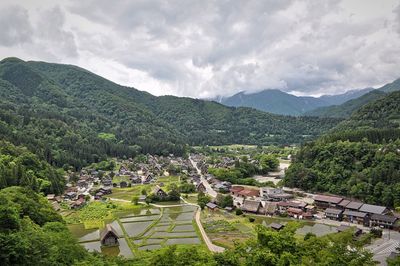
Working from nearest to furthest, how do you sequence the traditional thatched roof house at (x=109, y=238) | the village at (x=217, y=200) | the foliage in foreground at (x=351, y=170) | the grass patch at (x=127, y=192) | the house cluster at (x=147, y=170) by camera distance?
the traditional thatched roof house at (x=109, y=238) < the village at (x=217, y=200) < the foliage in foreground at (x=351, y=170) < the grass patch at (x=127, y=192) < the house cluster at (x=147, y=170)

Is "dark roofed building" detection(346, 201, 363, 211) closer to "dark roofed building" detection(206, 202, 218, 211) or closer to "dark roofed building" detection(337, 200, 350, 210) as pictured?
"dark roofed building" detection(337, 200, 350, 210)

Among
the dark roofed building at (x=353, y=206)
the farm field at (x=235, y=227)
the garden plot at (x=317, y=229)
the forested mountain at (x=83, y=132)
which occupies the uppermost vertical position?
the forested mountain at (x=83, y=132)

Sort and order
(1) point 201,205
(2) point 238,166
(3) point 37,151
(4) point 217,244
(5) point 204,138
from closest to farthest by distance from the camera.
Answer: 1. (4) point 217,244
2. (1) point 201,205
3. (3) point 37,151
4. (2) point 238,166
5. (5) point 204,138

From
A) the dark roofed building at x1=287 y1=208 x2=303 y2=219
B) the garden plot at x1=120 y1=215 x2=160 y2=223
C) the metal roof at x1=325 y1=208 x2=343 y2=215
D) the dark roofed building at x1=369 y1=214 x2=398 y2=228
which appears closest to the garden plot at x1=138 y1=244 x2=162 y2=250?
the garden plot at x1=120 y1=215 x2=160 y2=223

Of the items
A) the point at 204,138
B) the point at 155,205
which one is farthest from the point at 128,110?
the point at 155,205

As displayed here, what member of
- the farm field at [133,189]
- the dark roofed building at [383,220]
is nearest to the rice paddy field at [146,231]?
the farm field at [133,189]

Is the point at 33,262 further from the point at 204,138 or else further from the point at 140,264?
the point at 204,138

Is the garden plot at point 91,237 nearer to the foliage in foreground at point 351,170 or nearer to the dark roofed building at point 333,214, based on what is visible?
the dark roofed building at point 333,214
